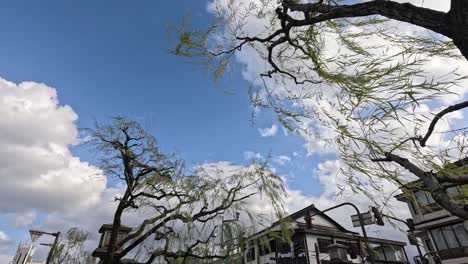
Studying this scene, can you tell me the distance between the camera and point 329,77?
2.93 metres

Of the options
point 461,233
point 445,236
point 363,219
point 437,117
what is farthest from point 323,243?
point 437,117

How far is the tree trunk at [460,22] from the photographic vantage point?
157 cm

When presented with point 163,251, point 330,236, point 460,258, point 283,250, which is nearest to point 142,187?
point 163,251

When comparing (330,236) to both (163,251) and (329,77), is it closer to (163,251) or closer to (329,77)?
(163,251)

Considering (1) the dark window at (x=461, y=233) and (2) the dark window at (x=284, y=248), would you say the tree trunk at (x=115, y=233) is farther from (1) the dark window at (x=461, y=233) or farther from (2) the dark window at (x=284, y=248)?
(1) the dark window at (x=461, y=233)

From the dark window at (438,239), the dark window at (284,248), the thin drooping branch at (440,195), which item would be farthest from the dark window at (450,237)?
the thin drooping branch at (440,195)

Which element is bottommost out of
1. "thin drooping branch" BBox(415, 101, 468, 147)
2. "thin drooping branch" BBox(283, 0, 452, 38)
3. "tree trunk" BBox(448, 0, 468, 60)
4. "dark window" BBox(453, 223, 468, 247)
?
"thin drooping branch" BBox(415, 101, 468, 147)

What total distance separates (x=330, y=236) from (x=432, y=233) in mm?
8268

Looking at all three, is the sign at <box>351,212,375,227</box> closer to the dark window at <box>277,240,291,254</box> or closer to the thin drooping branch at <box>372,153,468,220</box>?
the thin drooping branch at <box>372,153,468,220</box>

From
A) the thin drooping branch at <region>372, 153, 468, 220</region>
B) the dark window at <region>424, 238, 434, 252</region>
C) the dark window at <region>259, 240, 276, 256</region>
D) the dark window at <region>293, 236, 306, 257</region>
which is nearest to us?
the thin drooping branch at <region>372, 153, 468, 220</region>

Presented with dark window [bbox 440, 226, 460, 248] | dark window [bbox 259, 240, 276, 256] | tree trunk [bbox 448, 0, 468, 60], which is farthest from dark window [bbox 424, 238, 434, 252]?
tree trunk [bbox 448, 0, 468, 60]

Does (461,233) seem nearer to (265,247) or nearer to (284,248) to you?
(284,248)

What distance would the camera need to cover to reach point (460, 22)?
1585 mm

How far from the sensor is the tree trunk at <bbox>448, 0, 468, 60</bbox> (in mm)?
1565
